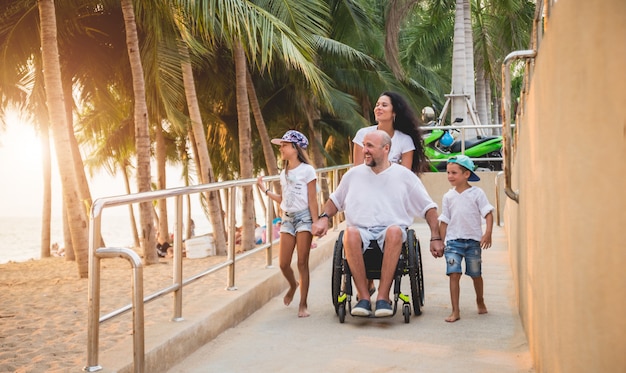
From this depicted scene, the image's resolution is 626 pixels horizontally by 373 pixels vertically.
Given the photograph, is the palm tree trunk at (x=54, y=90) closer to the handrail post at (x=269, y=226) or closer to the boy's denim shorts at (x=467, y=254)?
the handrail post at (x=269, y=226)

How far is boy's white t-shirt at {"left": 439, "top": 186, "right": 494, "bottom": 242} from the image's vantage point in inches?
243

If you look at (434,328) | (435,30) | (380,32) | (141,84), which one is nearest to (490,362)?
(434,328)

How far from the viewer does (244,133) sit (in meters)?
19.2

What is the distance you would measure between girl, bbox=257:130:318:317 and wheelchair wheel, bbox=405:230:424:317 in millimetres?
850

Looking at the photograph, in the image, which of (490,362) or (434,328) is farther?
(434,328)

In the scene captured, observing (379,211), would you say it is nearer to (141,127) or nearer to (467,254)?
(467,254)

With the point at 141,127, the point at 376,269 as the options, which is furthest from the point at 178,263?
the point at 141,127

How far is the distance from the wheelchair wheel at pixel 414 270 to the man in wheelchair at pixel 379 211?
8 centimetres

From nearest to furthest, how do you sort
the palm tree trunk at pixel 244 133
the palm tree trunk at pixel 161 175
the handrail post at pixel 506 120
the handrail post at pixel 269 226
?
the handrail post at pixel 506 120
the handrail post at pixel 269 226
the palm tree trunk at pixel 244 133
the palm tree trunk at pixel 161 175

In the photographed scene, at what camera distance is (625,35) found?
179 centimetres

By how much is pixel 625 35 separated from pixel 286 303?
210 inches

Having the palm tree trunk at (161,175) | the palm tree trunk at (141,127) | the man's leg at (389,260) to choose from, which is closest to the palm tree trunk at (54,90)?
the palm tree trunk at (141,127)

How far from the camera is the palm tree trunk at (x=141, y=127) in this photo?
569 inches

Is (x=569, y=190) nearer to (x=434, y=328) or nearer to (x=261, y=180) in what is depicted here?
(x=434, y=328)
